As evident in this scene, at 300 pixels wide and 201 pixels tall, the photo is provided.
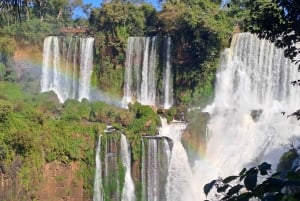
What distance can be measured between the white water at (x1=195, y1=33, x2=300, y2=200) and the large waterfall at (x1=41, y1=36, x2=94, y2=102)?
6.67m

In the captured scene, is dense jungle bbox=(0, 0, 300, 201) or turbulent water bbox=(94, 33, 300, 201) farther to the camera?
turbulent water bbox=(94, 33, 300, 201)

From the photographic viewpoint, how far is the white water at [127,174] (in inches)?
749

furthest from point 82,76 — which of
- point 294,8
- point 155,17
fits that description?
point 294,8

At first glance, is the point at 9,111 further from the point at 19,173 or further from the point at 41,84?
the point at 41,84

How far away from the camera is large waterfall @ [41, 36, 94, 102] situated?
26766mm

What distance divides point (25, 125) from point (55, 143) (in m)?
1.17

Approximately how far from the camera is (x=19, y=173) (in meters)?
17.4

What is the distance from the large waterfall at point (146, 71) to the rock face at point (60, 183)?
24.5ft

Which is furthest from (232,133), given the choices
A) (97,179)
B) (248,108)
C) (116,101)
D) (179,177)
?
(116,101)

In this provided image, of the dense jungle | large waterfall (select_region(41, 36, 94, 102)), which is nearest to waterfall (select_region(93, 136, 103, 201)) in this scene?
the dense jungle

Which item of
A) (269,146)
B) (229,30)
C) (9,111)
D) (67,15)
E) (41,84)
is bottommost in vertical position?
(269,146)

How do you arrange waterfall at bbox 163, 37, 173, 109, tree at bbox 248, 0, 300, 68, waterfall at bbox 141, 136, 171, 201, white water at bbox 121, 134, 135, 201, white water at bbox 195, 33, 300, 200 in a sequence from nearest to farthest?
1. tree at bbox 248, 0, 300, 68
2. white water at bbox 195, 33, 300, 200
3. waterfall at bbox 141, 136, 171, 201
4. white water at bbox 121, 134, 135, 201
5. waterfall at bbox 163, 37, 173, 109

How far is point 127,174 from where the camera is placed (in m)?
19.2

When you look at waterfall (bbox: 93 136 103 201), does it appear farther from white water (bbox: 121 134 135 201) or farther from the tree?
the tree
